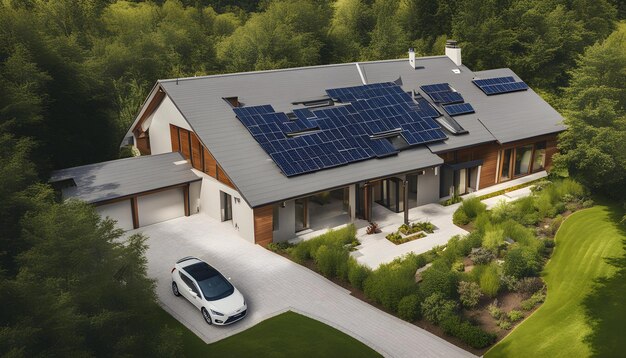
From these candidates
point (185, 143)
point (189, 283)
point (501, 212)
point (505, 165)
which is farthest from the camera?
point (505, 165)

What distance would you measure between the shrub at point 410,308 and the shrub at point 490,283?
313cm

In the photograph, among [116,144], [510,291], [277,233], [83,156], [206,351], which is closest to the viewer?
[206,351]

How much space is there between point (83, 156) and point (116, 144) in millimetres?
2583

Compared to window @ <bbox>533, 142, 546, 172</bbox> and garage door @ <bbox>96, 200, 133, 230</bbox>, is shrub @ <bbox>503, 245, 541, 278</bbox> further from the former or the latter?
garage door @ <bbox>96, 200, 133, 230</bbox>

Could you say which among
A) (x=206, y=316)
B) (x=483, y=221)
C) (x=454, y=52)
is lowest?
(x=206, y=316)

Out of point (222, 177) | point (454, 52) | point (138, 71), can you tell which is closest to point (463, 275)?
point (222, 177)

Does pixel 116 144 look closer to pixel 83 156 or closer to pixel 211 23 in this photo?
pixel 83 156

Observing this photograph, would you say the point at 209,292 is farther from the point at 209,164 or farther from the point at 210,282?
the point at 209,164

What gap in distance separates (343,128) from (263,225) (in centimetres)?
781

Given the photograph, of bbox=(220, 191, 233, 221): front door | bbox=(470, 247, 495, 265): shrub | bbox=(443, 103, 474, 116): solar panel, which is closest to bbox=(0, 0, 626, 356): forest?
bbox=(220, 191, 233, 221): front door

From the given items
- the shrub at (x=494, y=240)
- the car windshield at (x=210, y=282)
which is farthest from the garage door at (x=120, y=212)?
the shrub at (x=494, y=240)

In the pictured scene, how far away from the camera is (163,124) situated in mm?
31828

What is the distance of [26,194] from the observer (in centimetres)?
1850

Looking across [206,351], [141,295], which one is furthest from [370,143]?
[141,295]
